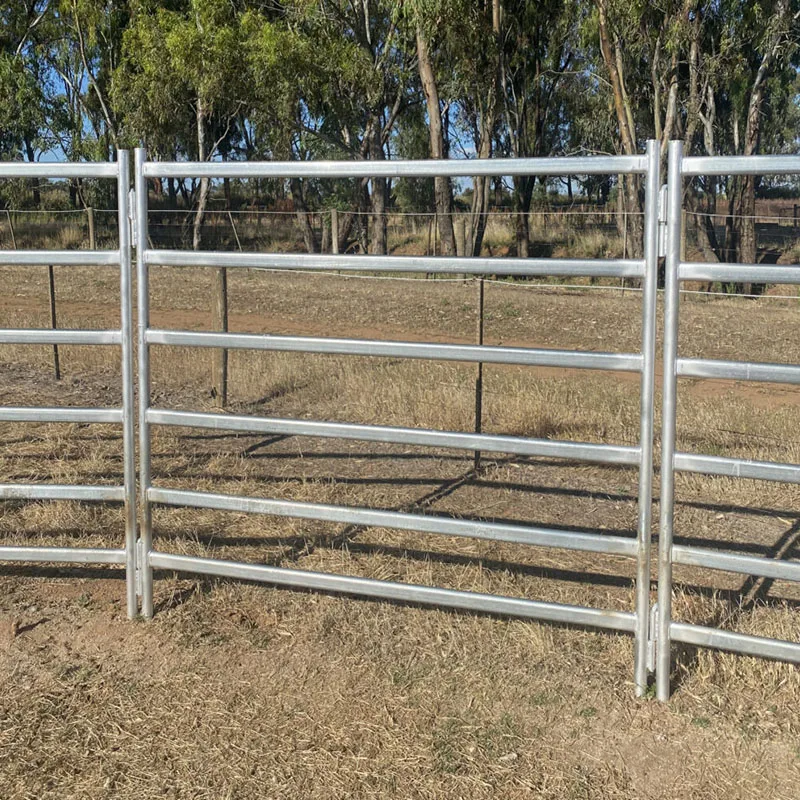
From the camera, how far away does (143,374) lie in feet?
13.4

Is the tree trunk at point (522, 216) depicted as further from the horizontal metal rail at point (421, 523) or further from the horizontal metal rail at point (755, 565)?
the horizontal metal rail at point (755, 565)

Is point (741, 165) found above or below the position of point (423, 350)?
above

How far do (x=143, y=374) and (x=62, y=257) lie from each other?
57cm

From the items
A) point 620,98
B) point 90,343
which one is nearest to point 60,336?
point 90,343

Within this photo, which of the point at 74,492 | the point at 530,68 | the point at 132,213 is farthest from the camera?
the point at 530,68

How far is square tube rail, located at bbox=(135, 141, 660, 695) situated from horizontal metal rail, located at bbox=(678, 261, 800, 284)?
143 mm

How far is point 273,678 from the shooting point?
3762 mm

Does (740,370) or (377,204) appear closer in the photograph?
(740,370)

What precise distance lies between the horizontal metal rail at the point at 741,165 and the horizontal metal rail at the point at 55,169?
223 centimetres

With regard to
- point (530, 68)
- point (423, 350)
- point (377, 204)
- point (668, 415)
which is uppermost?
point (530, 68)

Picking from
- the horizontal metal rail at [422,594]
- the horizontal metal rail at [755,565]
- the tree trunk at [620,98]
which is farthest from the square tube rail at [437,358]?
the tree trunk at [620,98]

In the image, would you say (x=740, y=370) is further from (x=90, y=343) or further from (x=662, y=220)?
(x=90, y=343)

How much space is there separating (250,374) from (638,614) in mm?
6547

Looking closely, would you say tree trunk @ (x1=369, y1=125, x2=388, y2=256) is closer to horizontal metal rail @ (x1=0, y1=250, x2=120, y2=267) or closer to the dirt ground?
the dirt ground
